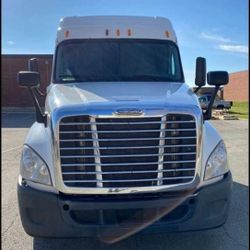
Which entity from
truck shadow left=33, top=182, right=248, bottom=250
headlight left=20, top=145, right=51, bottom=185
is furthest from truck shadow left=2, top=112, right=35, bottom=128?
headlight left=20, top=145, right=51, bottom=185

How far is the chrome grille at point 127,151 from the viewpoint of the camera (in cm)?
345

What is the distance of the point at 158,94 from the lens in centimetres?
394

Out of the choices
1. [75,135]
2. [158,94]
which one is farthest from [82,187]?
[158,94]

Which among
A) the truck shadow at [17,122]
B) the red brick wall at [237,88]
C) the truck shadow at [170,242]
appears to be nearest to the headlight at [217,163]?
the truck shadow at [170,242]

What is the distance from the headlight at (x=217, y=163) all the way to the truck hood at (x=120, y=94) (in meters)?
0.56

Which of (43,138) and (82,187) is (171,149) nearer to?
(82,187)

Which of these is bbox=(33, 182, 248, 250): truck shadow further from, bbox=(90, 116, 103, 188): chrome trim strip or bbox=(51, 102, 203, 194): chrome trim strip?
bbox=(90, 116, 103, 188): chrome trim strip

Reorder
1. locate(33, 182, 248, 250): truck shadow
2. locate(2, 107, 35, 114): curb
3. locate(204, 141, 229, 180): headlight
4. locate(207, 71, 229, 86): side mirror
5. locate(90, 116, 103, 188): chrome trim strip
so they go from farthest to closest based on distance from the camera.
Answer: locate(2, 107, 35, 114): curb < locate(207, 71, 229, 86): side mirror < locate(33, 182, 248, 250): truck shadow < locate(204, 141, 229, 180): headlight < locate(90, 116, 103, 188): chrome trim strip

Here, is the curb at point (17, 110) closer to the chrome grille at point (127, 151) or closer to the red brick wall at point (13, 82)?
the red brick wall at point (13, 82)

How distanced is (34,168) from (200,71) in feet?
10.1

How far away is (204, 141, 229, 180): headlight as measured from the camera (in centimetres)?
373

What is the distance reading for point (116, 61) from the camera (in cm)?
502

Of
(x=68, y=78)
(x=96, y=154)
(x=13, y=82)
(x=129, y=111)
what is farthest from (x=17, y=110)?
(x=129, y=111)

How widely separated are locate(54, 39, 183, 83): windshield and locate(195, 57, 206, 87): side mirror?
1.29ft
